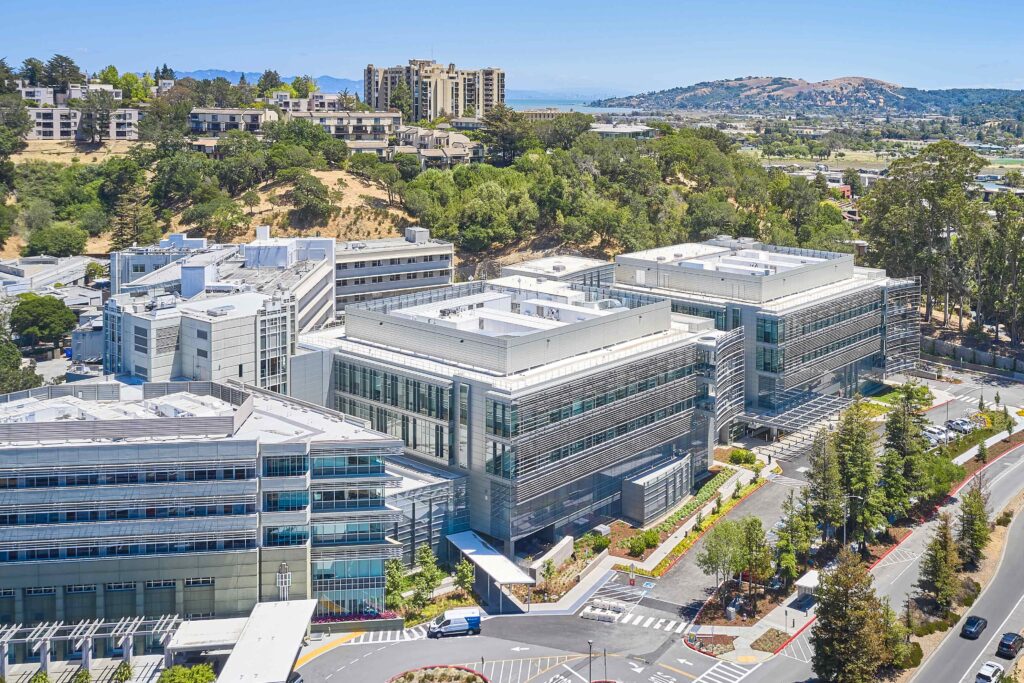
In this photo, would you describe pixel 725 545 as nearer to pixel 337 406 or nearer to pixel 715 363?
pixel 715 363

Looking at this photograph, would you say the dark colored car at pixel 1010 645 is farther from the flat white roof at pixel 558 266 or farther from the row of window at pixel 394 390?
the flat white roof at pixel 558 266

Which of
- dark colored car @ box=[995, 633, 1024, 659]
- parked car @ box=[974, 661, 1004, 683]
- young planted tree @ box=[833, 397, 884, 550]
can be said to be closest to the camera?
parked car @ box=[974, 661, 1004, 683]

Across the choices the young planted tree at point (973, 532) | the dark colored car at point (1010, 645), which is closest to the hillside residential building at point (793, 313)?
the young planted tree at point (973, 532)

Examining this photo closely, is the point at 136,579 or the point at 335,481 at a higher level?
the point at 335,481

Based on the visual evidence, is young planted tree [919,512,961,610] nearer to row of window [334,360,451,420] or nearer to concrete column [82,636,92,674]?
row of window [334,360,451,420]

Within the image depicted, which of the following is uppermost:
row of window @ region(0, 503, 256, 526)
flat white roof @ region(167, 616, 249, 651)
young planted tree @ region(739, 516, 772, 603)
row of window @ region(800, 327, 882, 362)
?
row of window @ region(800, 327, 882, 362)

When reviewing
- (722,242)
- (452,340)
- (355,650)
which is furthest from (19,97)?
(355,650)

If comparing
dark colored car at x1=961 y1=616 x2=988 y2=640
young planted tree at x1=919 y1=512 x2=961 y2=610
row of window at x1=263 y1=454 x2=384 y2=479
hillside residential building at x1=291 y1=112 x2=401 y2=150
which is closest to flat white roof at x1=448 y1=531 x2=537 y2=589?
row of window at x1=263 y1=454 x2=384 y2=479

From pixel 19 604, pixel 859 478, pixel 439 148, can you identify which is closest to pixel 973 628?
pixel 859 478
